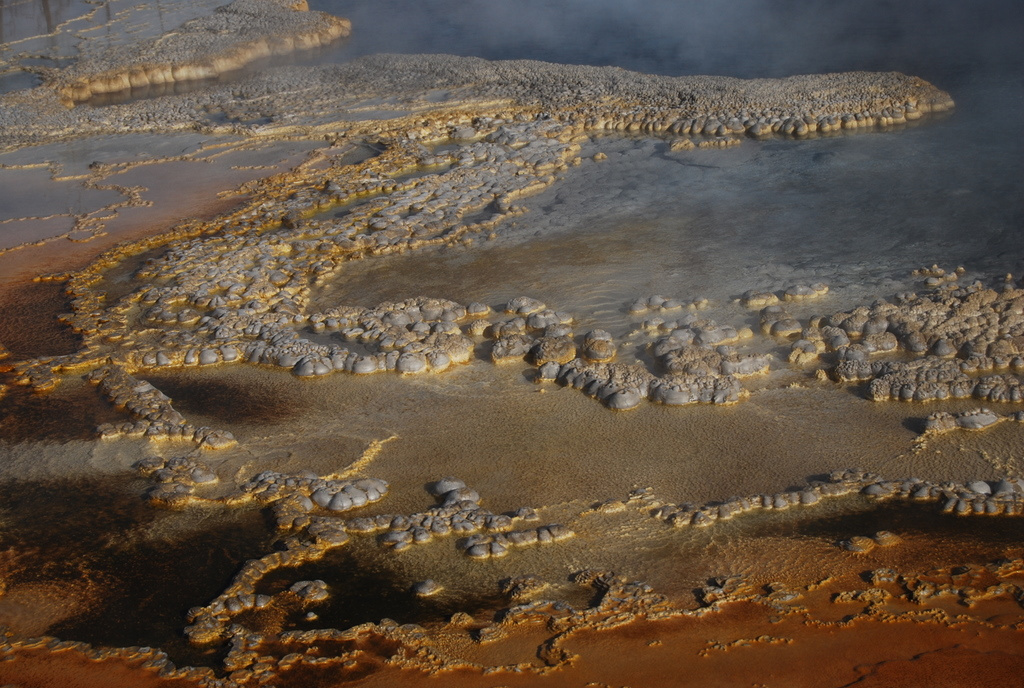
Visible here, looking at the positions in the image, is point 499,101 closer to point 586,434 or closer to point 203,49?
point 203,49

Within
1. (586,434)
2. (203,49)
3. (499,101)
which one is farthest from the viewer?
(203,49)

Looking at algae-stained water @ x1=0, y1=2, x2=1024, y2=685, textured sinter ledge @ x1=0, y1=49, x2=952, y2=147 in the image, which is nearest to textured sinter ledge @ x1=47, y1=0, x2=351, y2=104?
textured sinter ledge @ x1=0, y1=49, x2=952, y2=147

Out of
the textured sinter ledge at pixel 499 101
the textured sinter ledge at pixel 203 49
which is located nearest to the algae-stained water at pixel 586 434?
the textured sinter ledge at pixel 499 101

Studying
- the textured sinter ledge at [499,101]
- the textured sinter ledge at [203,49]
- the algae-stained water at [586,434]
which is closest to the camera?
the algae-stained water at [586,434]

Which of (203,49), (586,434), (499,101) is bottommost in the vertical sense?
(586,434)

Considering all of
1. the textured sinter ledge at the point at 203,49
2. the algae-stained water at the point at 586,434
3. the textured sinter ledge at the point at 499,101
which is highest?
the textured sinter ledge at the point at 203,49

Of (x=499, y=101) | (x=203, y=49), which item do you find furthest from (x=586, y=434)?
(x=203, y=49)

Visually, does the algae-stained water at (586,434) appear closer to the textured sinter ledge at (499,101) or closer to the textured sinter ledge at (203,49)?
the textured sinter ledge at (499,101)
